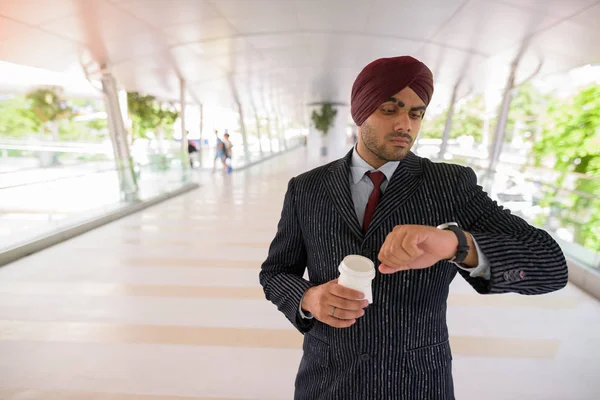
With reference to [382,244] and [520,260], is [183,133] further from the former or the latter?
[520,260]

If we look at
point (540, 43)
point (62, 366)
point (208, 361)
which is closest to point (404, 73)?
point (208, 361)

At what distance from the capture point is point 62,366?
258 cm

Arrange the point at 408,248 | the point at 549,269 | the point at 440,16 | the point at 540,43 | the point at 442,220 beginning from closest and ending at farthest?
the point at 408,248 → the point at 549,269 → the point at 442,220 → the point at 440,16 → the point at 540,43

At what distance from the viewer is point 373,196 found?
1.02m

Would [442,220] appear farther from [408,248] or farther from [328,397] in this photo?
[328,397]

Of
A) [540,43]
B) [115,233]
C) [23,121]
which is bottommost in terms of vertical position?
[115,233]

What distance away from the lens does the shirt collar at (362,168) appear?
40.3 inches

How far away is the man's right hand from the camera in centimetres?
77

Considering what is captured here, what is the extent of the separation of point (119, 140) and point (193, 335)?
6.52m

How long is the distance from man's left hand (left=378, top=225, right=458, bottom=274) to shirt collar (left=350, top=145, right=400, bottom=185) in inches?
10.9

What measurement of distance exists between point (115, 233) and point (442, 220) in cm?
622

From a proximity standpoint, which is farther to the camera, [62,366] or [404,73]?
[62,366]

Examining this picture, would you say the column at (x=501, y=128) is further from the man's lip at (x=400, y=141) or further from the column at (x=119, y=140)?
the man's lip at (x=400, y=141)

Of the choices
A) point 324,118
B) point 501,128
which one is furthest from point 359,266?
point 324,118
